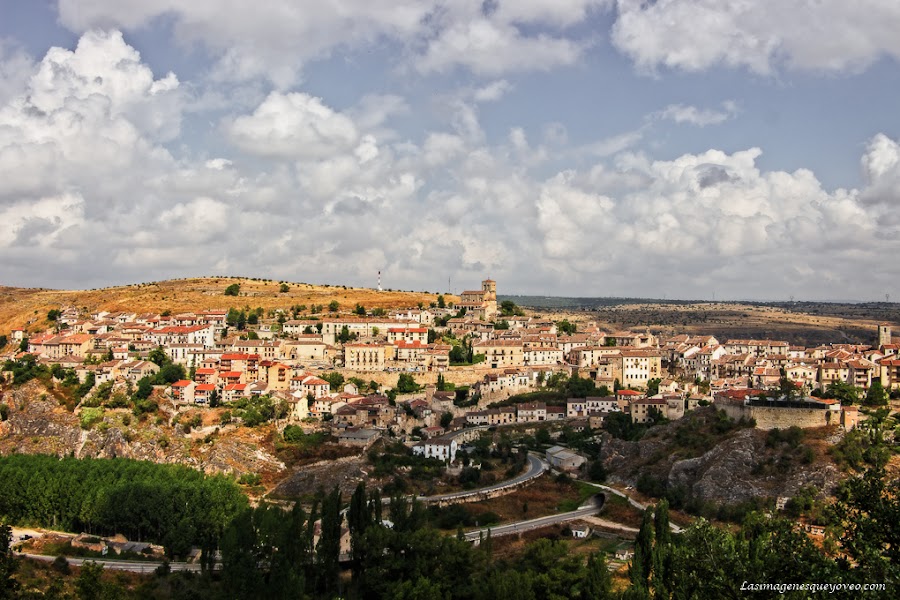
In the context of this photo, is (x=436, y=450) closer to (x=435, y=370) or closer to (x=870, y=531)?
(x=435, y=370)

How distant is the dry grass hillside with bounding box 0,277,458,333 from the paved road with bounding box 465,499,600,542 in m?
50.1

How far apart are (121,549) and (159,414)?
60.8 feet

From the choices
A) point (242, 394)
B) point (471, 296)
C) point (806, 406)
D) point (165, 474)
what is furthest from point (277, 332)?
point (806, 406)

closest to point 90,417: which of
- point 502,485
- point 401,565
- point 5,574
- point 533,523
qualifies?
point 502,485

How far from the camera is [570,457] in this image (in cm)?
5369

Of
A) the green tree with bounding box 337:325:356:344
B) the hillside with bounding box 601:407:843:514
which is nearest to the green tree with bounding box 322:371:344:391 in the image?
the green tree with bounding box 337:325:356:344

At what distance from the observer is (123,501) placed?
41.4 metres

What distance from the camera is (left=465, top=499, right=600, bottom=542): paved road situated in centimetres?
4156

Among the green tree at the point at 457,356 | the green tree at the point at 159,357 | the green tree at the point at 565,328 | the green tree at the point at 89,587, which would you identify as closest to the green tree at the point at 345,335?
the green tree at the point at 457,356

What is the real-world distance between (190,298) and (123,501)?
61.1m

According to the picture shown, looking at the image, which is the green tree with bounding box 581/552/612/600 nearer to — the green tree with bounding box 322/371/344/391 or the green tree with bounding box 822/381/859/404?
the green tree with bounding box 822/381/859/404

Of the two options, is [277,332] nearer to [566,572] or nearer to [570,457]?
[570,457]

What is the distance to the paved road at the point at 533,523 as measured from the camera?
136 ft

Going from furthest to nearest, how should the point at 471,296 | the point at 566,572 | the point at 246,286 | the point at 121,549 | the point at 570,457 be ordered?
the point at 246,286, the point at 471,296, the point at 570,457, the point at 121,549, the point at 566,572
